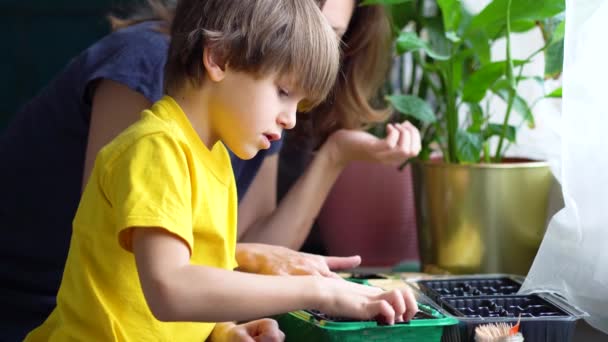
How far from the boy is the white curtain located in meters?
0.32

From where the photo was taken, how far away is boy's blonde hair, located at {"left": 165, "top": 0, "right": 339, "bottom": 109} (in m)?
0.91

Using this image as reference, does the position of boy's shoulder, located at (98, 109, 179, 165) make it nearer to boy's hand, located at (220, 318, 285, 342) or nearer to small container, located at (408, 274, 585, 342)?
boy's hand, located at (220, 318, 285, 342)

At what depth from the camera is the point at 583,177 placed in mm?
1130

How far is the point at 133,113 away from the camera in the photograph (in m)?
1.19

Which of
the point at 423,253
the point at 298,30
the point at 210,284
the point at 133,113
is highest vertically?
the point at 298,30

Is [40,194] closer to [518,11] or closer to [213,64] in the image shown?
[213,64]

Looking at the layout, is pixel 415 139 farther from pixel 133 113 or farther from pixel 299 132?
pixel 133 113

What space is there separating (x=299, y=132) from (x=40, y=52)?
0.59m

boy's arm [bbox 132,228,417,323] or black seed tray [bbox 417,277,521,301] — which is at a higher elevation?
boy's arm [bbox 132,228,417,323]

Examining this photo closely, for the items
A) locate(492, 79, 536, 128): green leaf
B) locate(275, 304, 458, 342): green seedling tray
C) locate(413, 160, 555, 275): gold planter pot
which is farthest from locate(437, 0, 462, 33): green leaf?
locate(275, 304, 458, 342): green seedling tray

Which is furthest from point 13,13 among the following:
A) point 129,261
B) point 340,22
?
point 129,261

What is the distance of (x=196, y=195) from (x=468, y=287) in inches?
18.6

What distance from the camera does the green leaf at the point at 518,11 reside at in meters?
1.29

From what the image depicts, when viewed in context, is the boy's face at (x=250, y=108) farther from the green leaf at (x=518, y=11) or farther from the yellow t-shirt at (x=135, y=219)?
the green leaf at (x=518, y=11)
